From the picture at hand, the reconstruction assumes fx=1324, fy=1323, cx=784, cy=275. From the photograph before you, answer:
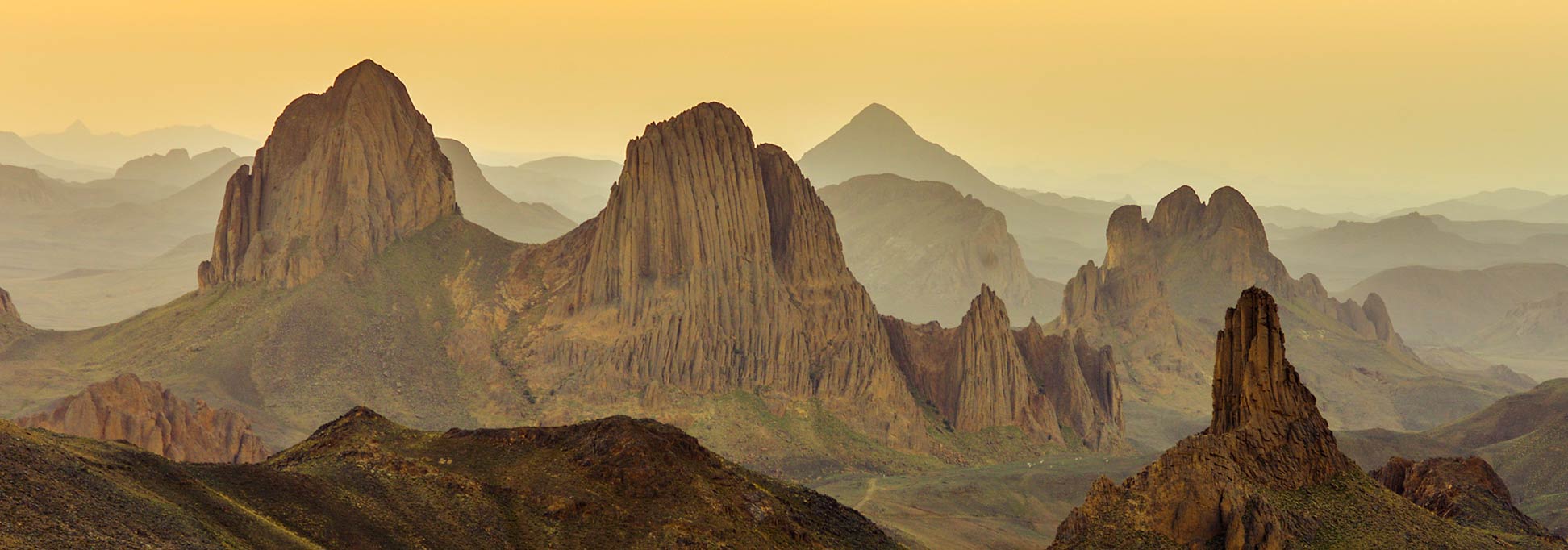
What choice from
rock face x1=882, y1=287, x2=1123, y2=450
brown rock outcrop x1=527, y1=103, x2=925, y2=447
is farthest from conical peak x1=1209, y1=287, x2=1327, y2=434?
rock face x1=882, y1=287, x2=1123, y2=450

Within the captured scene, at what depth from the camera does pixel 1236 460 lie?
69.4 metres

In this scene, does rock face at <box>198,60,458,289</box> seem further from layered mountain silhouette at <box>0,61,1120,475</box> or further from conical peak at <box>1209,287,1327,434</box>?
conical peak at <box>1209,287,1327,434</box>

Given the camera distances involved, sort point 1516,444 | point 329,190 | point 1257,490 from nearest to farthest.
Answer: point 1257,490, point 1516,444, point 329,190

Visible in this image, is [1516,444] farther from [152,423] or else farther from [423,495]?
[152,423]

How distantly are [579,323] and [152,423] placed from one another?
57.7 metres

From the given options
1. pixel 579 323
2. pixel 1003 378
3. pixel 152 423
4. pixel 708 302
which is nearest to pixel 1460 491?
pixel 1003 378

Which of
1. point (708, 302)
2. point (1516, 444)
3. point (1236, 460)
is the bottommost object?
point (1236, 460)

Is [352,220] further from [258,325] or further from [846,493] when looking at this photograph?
[846,493]

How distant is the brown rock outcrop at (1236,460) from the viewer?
6794 cm

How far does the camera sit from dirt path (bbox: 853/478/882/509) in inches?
4734

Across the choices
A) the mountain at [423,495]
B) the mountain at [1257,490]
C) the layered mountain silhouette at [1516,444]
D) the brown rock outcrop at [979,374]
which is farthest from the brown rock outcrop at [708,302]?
the mountain at [1257,490]

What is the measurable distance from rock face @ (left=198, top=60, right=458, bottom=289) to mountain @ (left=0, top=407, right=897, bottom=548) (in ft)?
300

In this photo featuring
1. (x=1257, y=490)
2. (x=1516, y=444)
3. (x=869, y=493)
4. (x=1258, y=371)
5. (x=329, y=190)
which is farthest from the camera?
(x=329, y=190)

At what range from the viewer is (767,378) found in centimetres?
15638
